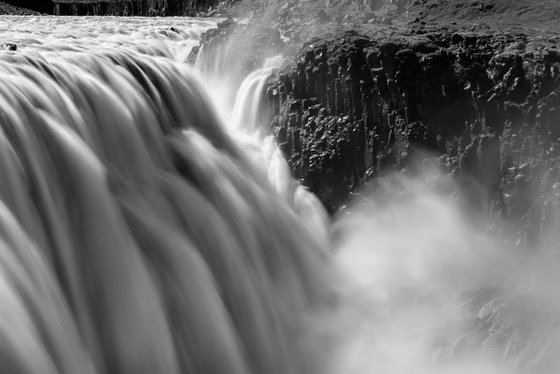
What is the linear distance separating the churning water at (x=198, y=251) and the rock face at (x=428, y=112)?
334mm

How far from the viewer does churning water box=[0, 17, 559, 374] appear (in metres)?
4.70

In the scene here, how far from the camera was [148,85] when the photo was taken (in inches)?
280

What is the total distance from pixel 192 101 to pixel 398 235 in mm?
2597

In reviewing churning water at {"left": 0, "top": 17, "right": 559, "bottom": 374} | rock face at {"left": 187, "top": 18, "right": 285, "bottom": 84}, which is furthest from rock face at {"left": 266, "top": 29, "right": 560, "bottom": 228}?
rock face at {"left": 187, "top": 18, "right": 285, "bottom": 84}

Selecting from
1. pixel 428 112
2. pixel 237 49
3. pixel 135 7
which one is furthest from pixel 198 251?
pixel 135 7

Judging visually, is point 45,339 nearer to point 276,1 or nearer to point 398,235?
point 398,235

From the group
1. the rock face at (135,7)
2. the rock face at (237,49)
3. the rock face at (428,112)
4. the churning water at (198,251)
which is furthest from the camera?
the rock face at (135,7)

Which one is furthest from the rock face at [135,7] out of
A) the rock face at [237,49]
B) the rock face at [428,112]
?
the rock face at [428,112]

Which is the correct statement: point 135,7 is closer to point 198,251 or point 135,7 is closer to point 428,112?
point 428,112

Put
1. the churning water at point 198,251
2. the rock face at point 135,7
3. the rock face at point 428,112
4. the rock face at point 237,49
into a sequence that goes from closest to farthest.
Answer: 1. the churning water at point 198,251
2. the rock face at point 428,112
3. the rock face at point 237,49
4. the rock face at point 135,7

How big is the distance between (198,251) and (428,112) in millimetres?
2858

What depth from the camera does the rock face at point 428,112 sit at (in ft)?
22.0

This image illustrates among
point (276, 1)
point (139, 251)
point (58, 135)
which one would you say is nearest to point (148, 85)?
point (58, 135)

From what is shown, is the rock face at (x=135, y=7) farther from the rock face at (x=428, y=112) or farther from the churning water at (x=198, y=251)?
the rock face at (x=428, y=112)
